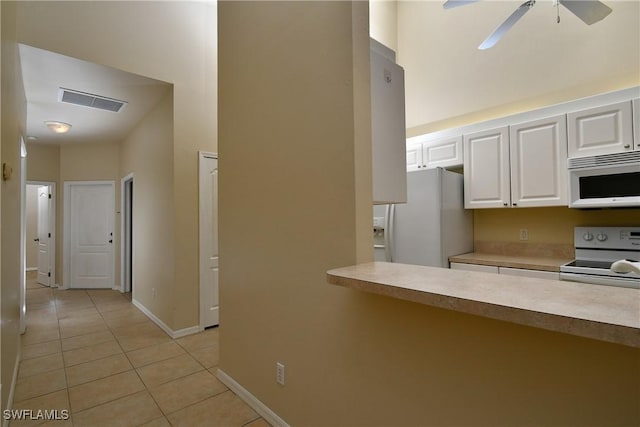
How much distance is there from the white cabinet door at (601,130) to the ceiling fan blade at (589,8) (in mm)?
664

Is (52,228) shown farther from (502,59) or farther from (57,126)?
(502,59)

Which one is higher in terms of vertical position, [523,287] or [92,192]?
[92,192]

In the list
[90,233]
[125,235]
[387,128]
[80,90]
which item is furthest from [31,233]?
[387,128]

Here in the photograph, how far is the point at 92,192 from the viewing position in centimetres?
596

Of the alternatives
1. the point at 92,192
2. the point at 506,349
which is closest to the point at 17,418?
the point at 506,349

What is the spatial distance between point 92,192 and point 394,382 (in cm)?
661

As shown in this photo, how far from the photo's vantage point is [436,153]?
350cm

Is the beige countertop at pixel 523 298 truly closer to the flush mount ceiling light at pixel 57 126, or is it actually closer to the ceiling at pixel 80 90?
the ceiling at pixel 80 90

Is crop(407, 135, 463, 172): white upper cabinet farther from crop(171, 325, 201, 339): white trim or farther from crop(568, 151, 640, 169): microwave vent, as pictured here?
crop(171, 325, 201, 339): white trim

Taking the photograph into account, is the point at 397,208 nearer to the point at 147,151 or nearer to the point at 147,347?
the point at 147,347

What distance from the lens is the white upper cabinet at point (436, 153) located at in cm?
333

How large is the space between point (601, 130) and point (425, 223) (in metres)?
1.50

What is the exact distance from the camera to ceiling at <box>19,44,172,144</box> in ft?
9.76

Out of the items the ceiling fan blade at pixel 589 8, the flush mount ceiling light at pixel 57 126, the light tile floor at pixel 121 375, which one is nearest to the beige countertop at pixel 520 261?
the ceiling fan blade at pixel 589 8
